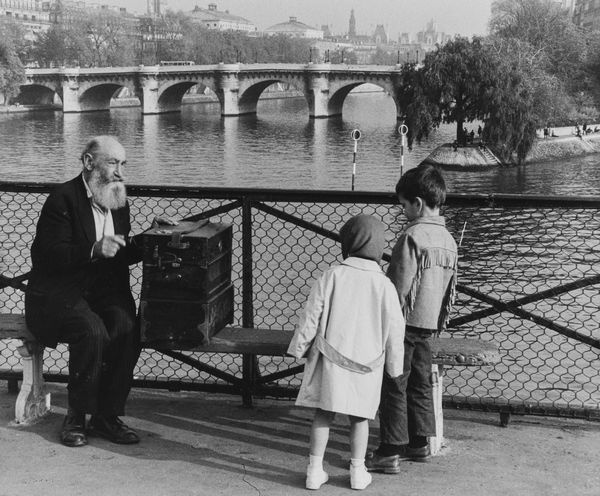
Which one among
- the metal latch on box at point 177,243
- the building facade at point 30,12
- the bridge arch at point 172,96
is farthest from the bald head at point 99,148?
the building facade at point 30,12

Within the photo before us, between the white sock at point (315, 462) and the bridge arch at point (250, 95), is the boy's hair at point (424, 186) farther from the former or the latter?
the bridge arch at point (250, 95)

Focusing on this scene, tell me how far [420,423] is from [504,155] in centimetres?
3674

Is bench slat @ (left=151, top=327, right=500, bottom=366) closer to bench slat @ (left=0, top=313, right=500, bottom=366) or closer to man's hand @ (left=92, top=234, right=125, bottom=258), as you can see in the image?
bench slat @ (left=0, top=313, right=500, bottom=366)

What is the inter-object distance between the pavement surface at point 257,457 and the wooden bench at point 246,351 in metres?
0.09

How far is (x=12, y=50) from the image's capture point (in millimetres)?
65125

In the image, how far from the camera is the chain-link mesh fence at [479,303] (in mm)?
4691

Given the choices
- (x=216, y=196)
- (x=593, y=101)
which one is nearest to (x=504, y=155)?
(x=593, y=101)

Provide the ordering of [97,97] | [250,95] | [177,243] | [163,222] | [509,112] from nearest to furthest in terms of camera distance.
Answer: [177,243]
[163,222]
[509,112]
[250,95]
[97,97]

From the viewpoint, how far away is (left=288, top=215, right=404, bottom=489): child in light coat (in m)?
3.70

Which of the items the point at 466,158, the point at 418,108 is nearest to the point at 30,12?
the point at 418,108

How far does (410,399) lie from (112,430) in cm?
130

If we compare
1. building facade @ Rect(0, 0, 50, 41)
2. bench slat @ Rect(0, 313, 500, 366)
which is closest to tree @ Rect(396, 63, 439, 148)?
bench slat @ Rect(0, 313, 500, 366)

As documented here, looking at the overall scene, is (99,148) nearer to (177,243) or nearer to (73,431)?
(177,243)

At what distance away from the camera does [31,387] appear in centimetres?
447
